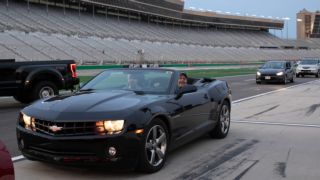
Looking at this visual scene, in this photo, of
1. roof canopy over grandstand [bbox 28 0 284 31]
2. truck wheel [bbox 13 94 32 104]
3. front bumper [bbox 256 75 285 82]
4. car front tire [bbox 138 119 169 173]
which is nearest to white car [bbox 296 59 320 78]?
front bumper [bbox 256 75 285 82]

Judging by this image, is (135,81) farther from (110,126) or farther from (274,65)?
(274,65)

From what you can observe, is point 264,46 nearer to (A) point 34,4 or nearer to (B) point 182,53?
(B) point 182,53

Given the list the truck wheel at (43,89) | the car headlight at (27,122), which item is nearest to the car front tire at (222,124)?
the car headlight at (27,122)

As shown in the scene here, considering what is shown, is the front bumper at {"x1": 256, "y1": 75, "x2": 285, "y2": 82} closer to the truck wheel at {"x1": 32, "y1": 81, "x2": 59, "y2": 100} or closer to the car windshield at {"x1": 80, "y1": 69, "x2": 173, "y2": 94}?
the truck wheel at {"x1": 32, "y1": 81, "x2": 59, "y2": 100}

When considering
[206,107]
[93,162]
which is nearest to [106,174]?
[93,162]

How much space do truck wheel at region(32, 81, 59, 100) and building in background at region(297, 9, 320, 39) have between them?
13186 centimetres

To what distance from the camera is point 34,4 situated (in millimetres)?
56688

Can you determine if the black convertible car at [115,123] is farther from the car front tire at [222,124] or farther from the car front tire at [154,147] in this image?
the car front tire at [222,124]

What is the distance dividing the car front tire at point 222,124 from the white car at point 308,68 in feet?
103

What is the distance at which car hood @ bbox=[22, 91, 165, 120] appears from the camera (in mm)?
5766

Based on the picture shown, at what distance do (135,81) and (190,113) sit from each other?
0.97m

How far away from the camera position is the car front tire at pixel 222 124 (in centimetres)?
885

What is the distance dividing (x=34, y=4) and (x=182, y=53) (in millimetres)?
21416

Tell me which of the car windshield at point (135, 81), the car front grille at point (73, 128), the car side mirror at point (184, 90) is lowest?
the car front grille at point (73, 128)
